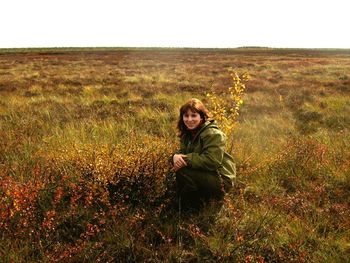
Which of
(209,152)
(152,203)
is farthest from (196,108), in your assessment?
(152,203)

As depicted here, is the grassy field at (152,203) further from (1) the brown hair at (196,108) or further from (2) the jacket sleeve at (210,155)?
(1) the brown hair at (196,108)

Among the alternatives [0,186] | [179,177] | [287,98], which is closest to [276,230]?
[179,177]

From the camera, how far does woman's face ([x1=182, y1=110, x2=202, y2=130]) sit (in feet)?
11.9

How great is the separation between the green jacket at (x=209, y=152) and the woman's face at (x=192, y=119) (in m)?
0.09

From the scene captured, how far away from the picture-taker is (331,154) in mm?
5375

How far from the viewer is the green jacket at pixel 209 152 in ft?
11.0

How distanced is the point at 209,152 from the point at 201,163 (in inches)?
5.3

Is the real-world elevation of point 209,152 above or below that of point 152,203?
above

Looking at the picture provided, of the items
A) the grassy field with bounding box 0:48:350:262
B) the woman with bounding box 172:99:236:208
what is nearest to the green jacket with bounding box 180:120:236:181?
the woman with bounding box 172:99:236:208

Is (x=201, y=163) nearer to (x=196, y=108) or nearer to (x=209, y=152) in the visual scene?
(x=209, y=152)

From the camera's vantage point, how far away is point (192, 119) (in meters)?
3.65

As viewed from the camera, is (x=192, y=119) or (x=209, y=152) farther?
(x=192, y=119)

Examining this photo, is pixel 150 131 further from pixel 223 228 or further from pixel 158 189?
pixel 223 228

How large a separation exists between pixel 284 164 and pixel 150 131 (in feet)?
9.23
